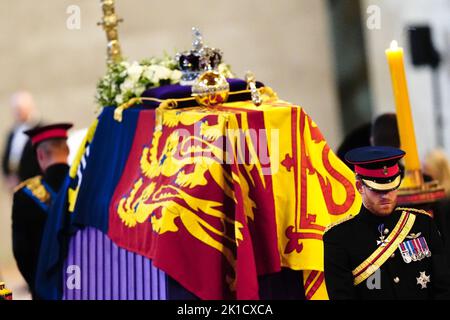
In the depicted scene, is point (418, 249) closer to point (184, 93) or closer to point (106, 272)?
point (184, 93)

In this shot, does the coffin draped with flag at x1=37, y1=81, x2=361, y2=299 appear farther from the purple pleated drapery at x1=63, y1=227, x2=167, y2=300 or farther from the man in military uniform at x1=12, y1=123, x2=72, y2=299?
the man in military uniform at x1=12, y1=123, x2=72, y2=299

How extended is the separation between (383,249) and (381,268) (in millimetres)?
74

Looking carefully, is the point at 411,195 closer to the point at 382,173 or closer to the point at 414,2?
the point at 382,173

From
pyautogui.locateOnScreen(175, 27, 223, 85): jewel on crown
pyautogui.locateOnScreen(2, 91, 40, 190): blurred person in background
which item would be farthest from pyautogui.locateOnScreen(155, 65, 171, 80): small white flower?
pyautogui.locateOnScreen(2, 91, 40, 190): blurred person in background

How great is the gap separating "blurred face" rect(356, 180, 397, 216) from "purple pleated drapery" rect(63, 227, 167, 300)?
150cm

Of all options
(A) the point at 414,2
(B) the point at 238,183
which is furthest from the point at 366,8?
(B) the point at 238,183

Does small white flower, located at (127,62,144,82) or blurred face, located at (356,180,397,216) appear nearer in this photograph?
blurred face, located at (356,180,397,216)

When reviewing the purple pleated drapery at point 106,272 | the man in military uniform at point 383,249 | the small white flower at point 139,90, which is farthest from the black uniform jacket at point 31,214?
the man in military uniform at point 383,249

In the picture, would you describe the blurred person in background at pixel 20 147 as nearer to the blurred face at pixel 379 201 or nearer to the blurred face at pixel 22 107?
the blurred face at pixel 22 107

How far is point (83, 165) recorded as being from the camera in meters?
7.31

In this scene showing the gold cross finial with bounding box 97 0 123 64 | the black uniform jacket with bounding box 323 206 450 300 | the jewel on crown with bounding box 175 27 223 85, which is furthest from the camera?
the gold cross finial with bounding box 97 0 123 64

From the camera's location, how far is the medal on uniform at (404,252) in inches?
198

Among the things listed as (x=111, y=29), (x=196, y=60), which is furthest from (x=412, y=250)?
(x=111, y=29)

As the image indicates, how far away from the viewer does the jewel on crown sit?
7012mm
